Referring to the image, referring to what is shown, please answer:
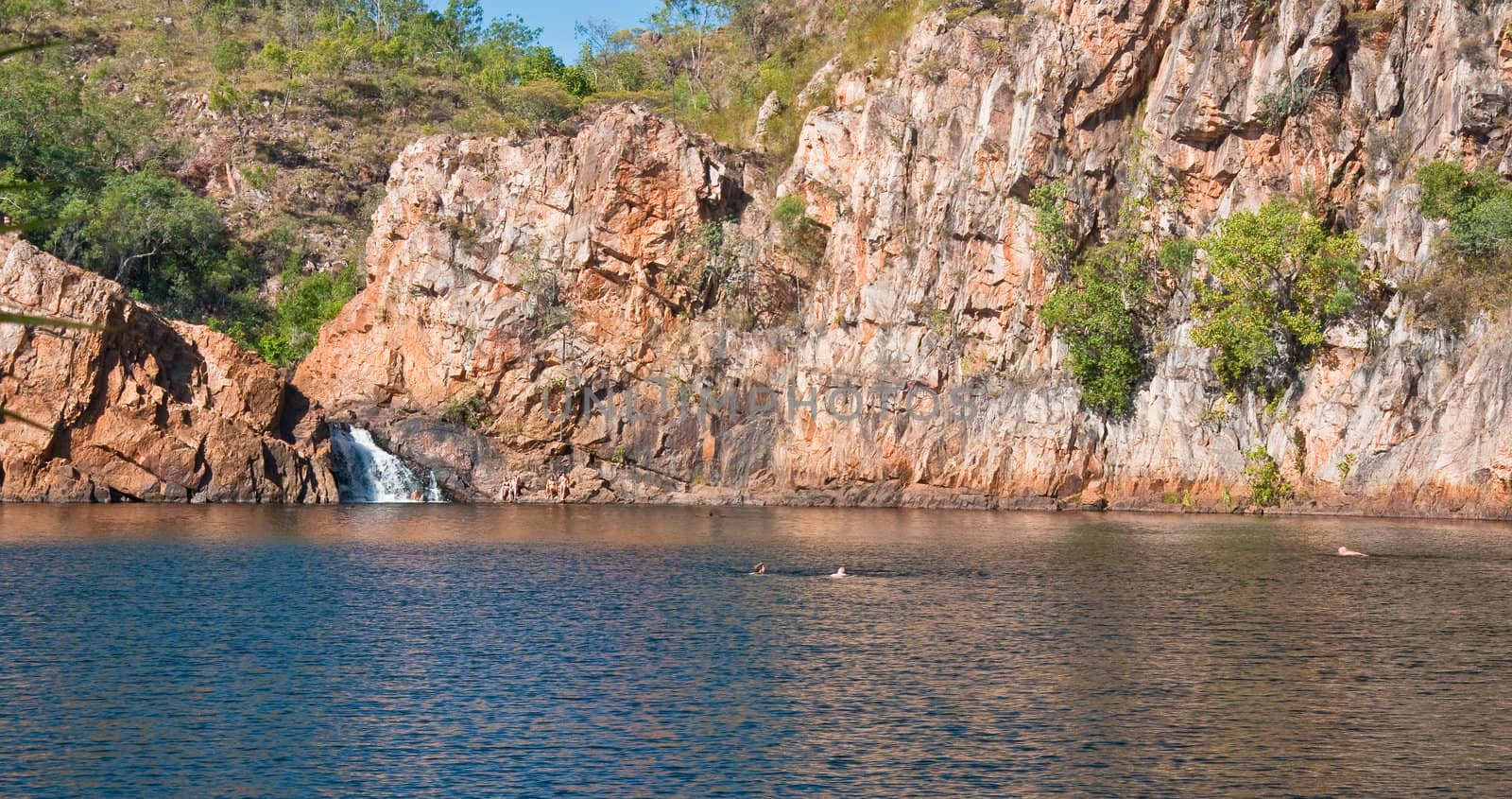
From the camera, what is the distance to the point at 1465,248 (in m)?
79.4

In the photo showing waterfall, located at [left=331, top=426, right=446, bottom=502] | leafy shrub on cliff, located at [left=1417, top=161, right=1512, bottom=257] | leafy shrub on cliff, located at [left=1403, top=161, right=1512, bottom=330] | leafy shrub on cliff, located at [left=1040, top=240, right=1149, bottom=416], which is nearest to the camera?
leafy shrub on cliff, located at [left=1403, top=161, right=1512, bottom=330]

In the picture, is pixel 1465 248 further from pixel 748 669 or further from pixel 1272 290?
pixel 748 669

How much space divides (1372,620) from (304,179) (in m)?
120

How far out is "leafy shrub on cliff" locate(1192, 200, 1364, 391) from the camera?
8238 cm

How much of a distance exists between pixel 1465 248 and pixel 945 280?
31844mm

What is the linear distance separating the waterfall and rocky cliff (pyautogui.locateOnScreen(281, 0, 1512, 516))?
154 centimetres

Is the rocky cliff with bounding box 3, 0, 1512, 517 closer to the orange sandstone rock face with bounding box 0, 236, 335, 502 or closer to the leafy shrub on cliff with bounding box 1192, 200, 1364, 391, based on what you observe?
the orange sandstone rock face with bounding box 0, 236, 335, 502

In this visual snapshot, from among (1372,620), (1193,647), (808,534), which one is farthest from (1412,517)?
(1193,647)

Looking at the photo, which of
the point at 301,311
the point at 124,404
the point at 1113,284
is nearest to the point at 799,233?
the point at 1113,284

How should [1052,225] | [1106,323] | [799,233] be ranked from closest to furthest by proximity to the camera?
[1106,323]
[1052,225]
[799,233]

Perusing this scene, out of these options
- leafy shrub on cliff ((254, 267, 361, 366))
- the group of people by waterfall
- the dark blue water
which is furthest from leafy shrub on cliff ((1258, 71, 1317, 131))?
leafy shrub on cliff ((254, 267, 361, 366))

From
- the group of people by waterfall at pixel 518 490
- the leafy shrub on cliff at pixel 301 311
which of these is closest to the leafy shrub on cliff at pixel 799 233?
the group of people by waterfall at pixel 518 490

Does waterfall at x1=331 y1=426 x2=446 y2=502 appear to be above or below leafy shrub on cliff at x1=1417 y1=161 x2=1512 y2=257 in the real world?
below

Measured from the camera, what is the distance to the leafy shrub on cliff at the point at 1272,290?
8238 cm
